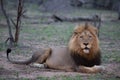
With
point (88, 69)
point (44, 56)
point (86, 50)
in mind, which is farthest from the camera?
point (44, 56)

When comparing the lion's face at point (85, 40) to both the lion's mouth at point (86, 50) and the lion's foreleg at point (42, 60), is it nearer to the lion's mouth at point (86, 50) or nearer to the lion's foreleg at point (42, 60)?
the lion's mouth at point (86, 50)

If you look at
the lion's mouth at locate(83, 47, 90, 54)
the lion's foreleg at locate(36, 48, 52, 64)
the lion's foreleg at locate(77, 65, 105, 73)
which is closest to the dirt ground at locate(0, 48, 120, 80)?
the lion's foreleg at locate(77, 65, 105, 73)

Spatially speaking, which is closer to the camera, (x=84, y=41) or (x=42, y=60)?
(x=84, y=41)

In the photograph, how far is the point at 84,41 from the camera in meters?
7.06

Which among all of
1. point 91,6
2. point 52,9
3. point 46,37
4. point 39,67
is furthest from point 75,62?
point 91,6

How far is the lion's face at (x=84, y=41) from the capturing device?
7039mm

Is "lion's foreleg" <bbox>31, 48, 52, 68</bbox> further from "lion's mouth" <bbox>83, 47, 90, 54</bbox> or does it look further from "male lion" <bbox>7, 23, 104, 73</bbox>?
"lion's mouth" <bbox>83, 47, 90, 54</bbox>

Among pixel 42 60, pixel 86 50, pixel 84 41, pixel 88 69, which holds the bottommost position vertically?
pixel 42 60

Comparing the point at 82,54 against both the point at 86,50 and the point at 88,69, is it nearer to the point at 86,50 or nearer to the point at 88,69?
the point at 86,50

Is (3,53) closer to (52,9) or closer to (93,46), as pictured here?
(93,46)

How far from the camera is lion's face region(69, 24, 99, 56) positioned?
704 cm

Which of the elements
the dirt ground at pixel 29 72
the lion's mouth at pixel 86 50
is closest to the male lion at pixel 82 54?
the lion's mouth at pixel 86 50

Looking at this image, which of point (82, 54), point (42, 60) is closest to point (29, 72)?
point (42, 60)

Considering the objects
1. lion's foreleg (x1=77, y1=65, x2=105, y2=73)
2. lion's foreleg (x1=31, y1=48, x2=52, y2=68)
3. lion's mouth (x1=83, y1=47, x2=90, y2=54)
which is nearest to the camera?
lion's mouth (x1=83, y1=47, x2=90, y2=54)
